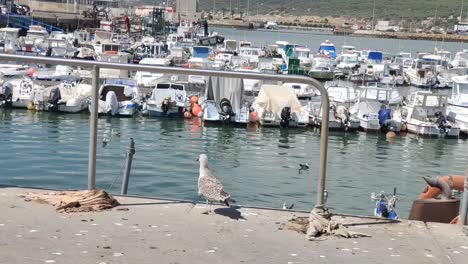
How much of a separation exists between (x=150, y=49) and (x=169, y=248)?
203 ft

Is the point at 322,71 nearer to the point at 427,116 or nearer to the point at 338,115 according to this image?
the point at 427,116

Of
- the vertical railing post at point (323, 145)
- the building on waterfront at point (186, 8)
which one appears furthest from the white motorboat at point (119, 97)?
the building on waterfront at point (186, 8)

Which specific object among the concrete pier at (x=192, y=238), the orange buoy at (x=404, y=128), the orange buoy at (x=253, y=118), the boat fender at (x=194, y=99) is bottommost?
the orange buoy at (x=404, y=128)

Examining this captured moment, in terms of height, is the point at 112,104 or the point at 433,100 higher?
the point at 433,100

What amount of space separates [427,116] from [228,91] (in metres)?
10.2

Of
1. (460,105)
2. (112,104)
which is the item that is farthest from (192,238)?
(460,105)

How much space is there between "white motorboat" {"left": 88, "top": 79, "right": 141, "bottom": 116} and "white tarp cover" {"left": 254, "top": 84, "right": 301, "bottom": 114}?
621 centimetres

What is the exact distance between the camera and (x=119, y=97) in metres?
38.0

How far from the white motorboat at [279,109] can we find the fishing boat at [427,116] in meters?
5.01

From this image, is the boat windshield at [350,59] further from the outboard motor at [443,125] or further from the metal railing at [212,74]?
the metal railing at [212,74]

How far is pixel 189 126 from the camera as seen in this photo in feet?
114

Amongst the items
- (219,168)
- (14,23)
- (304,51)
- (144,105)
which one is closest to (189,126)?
(144,105)

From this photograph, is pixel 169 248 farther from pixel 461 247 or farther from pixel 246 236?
pixel 461 247

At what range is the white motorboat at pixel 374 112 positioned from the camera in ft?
119
